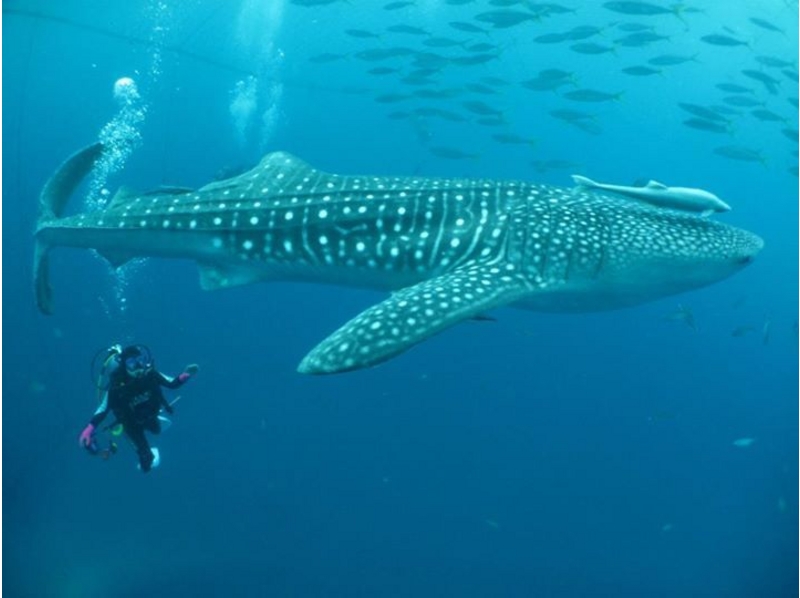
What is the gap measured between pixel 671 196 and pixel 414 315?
3333 millimetres

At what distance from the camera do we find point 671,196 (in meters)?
6.23

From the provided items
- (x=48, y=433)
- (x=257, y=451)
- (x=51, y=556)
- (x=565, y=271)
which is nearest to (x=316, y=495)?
(x=257, y=451)

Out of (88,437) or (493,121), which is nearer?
(88,437)

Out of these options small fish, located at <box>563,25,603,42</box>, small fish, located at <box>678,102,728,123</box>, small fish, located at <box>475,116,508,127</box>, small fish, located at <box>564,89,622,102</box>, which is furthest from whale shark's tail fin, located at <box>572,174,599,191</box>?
small fish, located at <box>475,116,508,127</box>

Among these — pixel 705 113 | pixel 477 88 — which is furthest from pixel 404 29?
pixel 705 113

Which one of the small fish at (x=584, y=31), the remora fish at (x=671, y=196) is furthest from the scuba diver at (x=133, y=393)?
the small fish at (x=584, y=31)

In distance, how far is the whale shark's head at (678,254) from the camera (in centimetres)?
514

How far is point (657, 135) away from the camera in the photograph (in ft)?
295

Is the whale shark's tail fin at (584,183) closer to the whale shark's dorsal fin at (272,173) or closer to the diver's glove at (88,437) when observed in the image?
the whale shark's dorsal fin at (272,173)

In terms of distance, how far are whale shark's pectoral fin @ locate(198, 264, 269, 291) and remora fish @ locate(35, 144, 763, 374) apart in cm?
1

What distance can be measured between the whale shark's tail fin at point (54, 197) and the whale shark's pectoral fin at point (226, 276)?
179 cm

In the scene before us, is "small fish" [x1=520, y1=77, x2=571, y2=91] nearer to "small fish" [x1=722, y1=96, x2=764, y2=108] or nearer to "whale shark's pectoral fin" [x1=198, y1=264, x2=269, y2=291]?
"small fish" [x1=722, y1=96, x2=764, y2=108]

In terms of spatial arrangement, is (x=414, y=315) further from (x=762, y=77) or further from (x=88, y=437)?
(x=762, y=77)

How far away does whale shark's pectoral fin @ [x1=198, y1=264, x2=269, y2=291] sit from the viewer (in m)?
6.20
